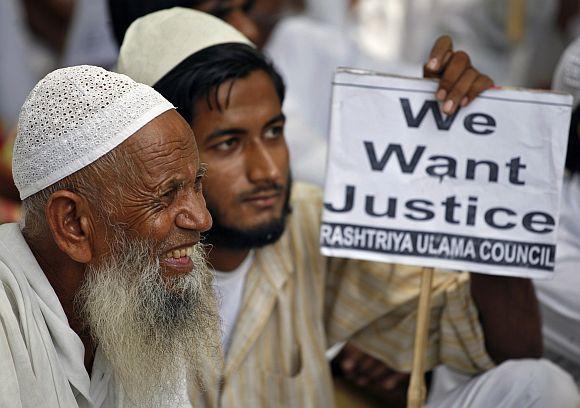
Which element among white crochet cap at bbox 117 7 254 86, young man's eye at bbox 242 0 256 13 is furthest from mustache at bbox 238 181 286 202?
young man's eye at bbox 242 0 256 13

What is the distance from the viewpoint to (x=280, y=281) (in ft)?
10.6

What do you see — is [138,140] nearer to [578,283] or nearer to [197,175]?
[197,175]

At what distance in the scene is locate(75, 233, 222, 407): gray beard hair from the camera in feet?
7.75

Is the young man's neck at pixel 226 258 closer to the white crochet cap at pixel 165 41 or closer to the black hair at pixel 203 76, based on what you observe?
the black hair at pixel 203 76

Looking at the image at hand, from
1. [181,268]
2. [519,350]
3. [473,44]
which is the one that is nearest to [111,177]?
[181,268]

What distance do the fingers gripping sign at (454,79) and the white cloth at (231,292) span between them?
854 millimetres

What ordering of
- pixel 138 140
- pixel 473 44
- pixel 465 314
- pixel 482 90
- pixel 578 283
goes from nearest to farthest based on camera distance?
1. pixel 138 140
2. pixel 482 90
3. pixel 465 314
4. pixel 578 283
5. pixel 473 44

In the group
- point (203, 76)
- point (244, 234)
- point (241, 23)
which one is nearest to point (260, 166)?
point (244, 234)

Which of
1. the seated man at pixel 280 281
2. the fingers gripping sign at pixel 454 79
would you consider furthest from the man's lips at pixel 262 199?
the fingers gripping sign at pixel 454 79

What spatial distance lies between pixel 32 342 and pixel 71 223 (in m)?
0.29

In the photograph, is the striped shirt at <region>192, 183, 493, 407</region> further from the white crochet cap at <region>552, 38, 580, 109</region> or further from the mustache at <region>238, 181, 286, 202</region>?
the white crochet cap at <region>552, 38, 580, 109</region>

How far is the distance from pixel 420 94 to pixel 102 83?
971 millimetres

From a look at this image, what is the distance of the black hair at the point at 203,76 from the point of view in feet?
9.92

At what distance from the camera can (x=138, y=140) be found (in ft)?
7.56
